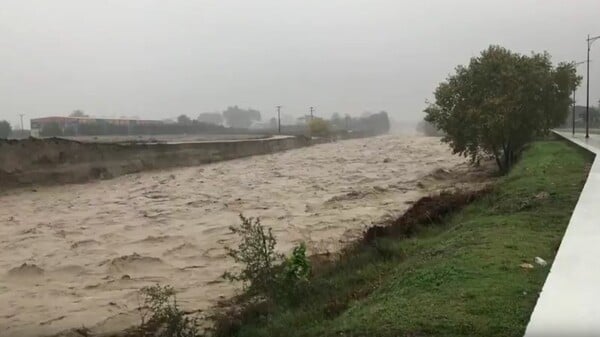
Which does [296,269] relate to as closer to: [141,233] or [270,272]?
[270,272]

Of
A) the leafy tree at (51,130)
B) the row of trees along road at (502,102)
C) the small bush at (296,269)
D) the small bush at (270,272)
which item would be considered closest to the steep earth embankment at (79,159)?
the row of trees along road at (502,102)

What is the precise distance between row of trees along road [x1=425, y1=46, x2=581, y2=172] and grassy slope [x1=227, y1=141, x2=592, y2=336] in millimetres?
14052

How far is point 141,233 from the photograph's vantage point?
686 inches

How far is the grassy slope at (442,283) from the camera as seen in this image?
17.4 ft

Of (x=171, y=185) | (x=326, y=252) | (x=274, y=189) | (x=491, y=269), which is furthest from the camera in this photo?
(x=171, y=185)

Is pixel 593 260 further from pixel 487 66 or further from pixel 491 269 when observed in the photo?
pixel 487 66

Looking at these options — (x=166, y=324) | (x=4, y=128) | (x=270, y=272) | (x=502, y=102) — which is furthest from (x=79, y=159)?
(x=4, y=128)

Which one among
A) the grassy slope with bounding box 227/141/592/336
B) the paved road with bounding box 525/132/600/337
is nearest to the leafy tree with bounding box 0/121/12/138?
the grassy slope with bounding box 227/141/592/336

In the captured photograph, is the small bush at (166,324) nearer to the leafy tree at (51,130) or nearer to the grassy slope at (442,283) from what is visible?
the grassy slope at (442,283)

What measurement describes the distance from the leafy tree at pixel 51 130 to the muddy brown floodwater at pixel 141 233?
2192 inches

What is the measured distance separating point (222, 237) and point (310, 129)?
392ft

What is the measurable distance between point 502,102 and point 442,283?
2054 centimetres

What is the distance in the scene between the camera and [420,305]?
5805 millimetres

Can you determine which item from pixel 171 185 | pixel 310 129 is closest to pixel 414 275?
pixel 171 185
